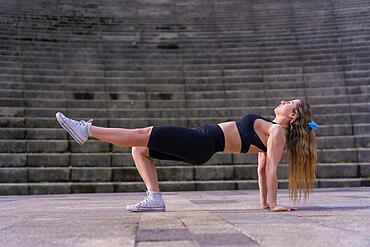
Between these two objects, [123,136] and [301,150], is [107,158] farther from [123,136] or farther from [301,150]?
[301,150]

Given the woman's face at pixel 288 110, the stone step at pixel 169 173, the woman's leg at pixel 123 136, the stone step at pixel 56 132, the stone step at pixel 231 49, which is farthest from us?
the stone step at pixel 231 49

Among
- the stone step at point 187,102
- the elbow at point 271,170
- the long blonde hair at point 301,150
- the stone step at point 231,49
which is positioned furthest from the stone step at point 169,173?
the stone step at point 231,49

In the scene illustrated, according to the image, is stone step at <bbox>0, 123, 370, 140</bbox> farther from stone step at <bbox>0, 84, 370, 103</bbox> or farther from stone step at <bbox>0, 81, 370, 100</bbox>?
stone step at <bbox>0, 81, 370, 100</bbox>

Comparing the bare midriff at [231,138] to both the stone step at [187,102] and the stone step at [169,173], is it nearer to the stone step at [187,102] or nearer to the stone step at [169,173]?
the stone step at [169,173]

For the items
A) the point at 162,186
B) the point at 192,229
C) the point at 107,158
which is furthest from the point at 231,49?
the point at 192,229

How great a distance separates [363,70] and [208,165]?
3519mm

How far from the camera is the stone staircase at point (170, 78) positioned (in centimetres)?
609

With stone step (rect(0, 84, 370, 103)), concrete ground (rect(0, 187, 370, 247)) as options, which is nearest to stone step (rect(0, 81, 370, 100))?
stone step (rect(0, 84, 370, 103))

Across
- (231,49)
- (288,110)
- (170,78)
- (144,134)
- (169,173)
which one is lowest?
(169,173)

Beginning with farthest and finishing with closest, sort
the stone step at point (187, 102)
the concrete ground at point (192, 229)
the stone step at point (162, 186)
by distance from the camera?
the stone step at point (187, 102) < the stone step at point (162, 186) < the concrete ground at point (192, 229)

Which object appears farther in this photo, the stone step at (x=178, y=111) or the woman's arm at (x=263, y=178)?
the stone step at (x=178, y=111)

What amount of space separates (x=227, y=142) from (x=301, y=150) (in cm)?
53

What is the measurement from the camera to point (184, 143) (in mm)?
3221

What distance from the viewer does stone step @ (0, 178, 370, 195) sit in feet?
18.9
